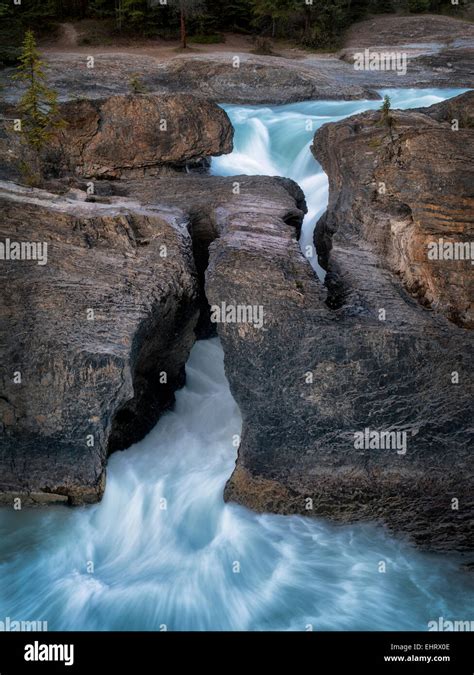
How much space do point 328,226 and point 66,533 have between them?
6877 mm

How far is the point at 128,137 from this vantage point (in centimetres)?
1415

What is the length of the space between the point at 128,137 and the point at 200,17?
71.0ft

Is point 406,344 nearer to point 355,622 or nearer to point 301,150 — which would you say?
point 355,622

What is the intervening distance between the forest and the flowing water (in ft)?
82.8

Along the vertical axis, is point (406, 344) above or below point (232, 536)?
above

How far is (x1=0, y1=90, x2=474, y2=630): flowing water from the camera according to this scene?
26.7 ft

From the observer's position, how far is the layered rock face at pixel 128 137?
551 inches

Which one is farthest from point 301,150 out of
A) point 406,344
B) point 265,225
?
point 406,344

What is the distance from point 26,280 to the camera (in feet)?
32.0
